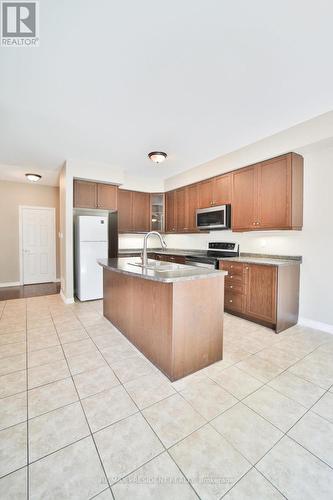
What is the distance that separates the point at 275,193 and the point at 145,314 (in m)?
2.49

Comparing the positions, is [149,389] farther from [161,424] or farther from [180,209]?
[180,209]

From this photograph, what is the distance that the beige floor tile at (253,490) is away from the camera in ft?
3.52

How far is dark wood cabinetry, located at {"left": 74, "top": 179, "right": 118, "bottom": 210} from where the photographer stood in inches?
169

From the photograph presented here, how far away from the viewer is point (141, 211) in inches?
217

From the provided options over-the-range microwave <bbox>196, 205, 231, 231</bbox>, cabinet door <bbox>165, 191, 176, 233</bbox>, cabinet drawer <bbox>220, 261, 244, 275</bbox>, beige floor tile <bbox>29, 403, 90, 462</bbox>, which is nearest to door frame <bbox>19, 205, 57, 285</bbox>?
cabinet door <bbox>165, 191, 176, 233</bbox>

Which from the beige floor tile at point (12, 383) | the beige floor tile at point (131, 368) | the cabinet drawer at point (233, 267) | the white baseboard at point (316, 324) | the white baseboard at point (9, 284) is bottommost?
the beige floor tile at point (12, 383)

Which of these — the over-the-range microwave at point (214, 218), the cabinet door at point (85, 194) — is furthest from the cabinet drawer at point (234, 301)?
the cabinet door at point (85, 194)

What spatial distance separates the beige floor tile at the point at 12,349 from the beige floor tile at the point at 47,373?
17.9 inches

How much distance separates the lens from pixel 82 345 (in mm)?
2609

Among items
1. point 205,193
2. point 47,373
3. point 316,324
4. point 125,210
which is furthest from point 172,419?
point 125,210

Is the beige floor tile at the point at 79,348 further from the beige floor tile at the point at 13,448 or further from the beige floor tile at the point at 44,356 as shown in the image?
the beige floor tile at the point at 13,448

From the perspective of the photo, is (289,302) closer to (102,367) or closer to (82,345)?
(102,367)

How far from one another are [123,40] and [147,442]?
109 inches

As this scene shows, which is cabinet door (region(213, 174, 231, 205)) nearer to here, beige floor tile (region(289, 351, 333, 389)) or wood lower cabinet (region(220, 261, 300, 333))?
wood lower cabinet (region(220, 261, 300, 333))
